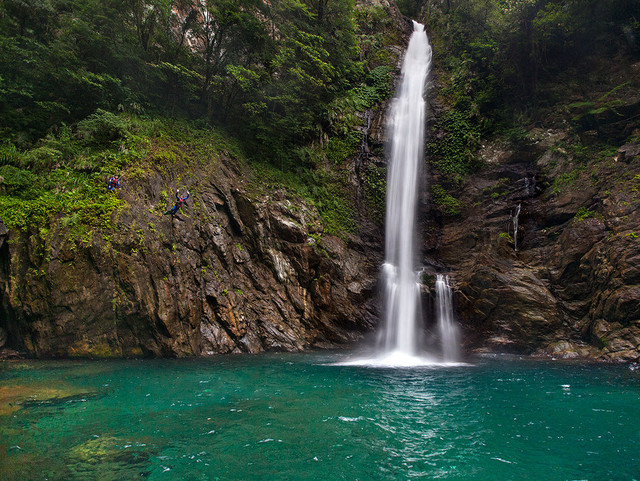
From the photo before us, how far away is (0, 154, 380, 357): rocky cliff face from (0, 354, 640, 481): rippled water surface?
66.1 inches

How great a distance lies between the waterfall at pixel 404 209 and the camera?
53.3 ft

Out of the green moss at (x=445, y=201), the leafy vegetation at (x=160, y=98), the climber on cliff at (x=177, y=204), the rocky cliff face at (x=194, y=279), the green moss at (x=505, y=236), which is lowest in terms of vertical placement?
the rocky cliff face at (x=194, y=279)

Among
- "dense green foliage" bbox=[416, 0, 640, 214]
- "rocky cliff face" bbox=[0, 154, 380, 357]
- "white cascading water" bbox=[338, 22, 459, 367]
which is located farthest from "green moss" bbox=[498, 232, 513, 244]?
"rocky cliff face" bbox=[0, 154, 380, 357]

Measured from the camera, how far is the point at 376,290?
57.3 feet

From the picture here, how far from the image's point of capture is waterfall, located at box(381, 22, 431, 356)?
16.2 meters

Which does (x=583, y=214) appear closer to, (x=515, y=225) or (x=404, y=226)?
(x=515, y=225)

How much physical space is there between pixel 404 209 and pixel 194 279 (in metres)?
12.5

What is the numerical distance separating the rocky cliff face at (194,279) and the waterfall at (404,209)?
114cm

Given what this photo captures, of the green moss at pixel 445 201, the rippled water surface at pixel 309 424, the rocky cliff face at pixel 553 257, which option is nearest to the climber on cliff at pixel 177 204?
the rippled water surface at pixel 309 424

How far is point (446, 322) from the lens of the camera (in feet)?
52.1

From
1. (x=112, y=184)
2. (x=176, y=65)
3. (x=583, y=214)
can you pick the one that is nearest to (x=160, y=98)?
(x=176, y=65)

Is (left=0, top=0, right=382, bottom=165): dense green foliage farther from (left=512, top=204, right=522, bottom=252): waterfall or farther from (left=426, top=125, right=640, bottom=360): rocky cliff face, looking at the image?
(left=512, top=204, right=522, bottom=252): waterfall

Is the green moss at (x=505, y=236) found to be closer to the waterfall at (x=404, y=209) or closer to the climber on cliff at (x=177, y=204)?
the waterfall at (x=404, y=209)

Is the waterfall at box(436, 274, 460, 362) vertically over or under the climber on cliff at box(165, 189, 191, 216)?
under
